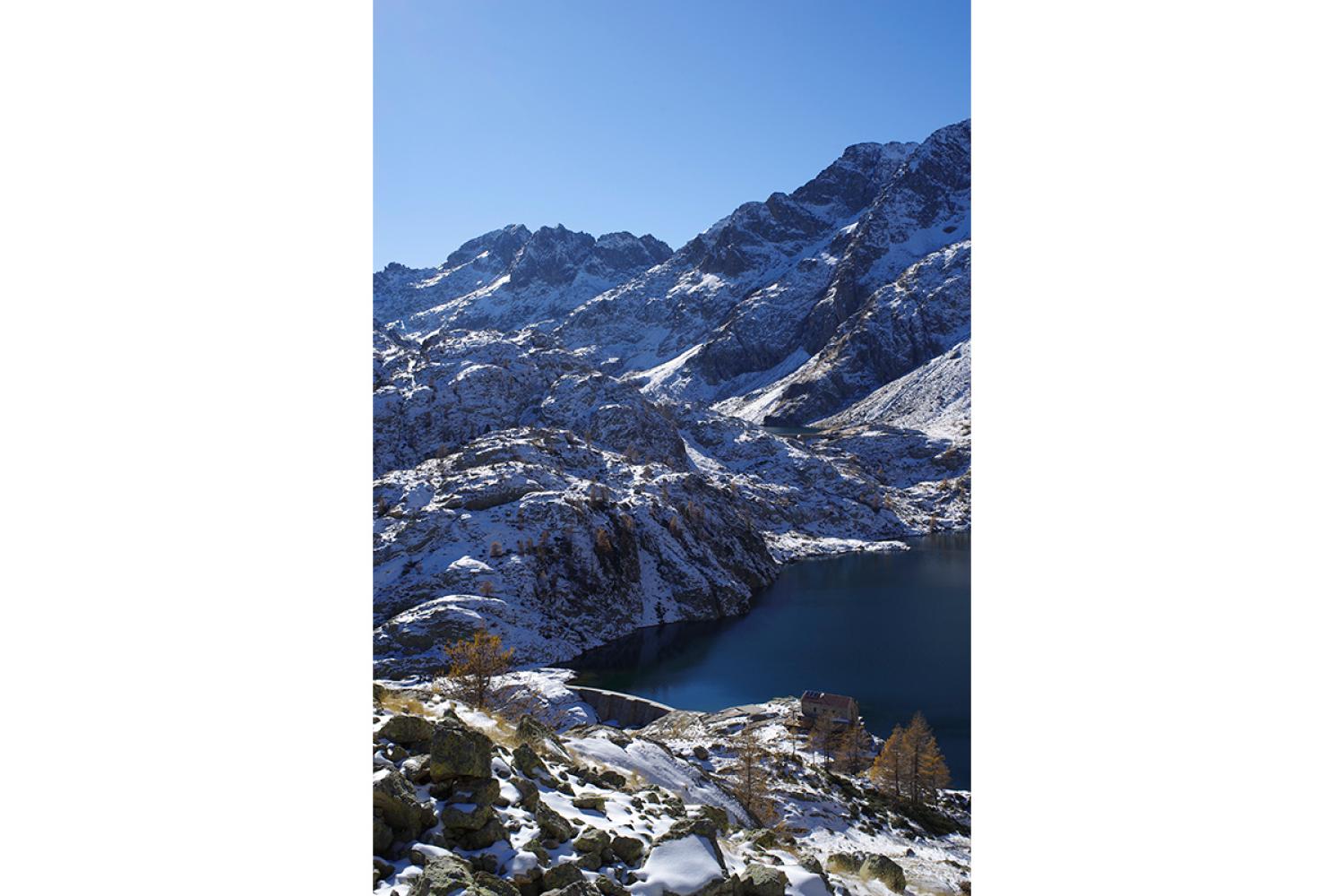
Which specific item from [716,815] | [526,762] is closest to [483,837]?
[526,762]

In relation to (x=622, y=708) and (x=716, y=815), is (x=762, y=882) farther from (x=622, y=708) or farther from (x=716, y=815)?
(x=622, y=708)

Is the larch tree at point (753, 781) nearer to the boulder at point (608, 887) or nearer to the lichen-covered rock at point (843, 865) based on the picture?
the lichen-covered rock at point (843, 865)

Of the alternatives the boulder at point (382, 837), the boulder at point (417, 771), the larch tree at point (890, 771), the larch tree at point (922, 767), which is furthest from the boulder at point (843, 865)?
the larch tree at point (922, 767)

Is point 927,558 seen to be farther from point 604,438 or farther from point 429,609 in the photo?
point 429,609

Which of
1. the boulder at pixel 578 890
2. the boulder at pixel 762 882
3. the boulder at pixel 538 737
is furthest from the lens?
the boulder at pixel 538 737
